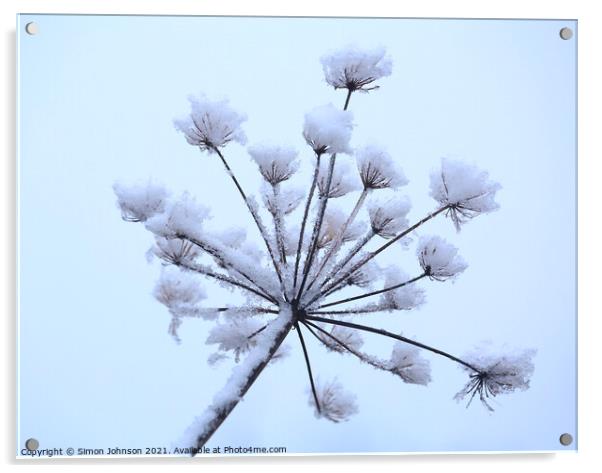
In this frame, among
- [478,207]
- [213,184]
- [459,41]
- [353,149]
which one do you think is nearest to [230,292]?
[213,184]

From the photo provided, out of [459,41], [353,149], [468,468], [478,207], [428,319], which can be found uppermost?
[459,41]

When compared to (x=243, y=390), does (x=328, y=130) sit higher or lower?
higher

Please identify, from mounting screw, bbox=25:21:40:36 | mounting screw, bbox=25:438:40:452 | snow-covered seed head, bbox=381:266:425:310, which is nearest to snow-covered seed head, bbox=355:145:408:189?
snow-covered seed head, bbox=381:266:425:310

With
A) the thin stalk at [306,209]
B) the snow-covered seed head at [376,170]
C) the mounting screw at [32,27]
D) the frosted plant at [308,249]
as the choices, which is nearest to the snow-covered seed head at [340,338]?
the frosted plant at [308,249]

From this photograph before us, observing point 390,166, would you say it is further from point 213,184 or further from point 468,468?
point 468,468

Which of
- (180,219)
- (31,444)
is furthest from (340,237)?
(31,444)

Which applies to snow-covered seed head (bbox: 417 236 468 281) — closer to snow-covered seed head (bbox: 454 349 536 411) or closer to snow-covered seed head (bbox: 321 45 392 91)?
snow-covered seed head (bbox: 454 349 536 411)

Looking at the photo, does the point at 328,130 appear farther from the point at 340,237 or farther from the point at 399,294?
the point at 399,294
